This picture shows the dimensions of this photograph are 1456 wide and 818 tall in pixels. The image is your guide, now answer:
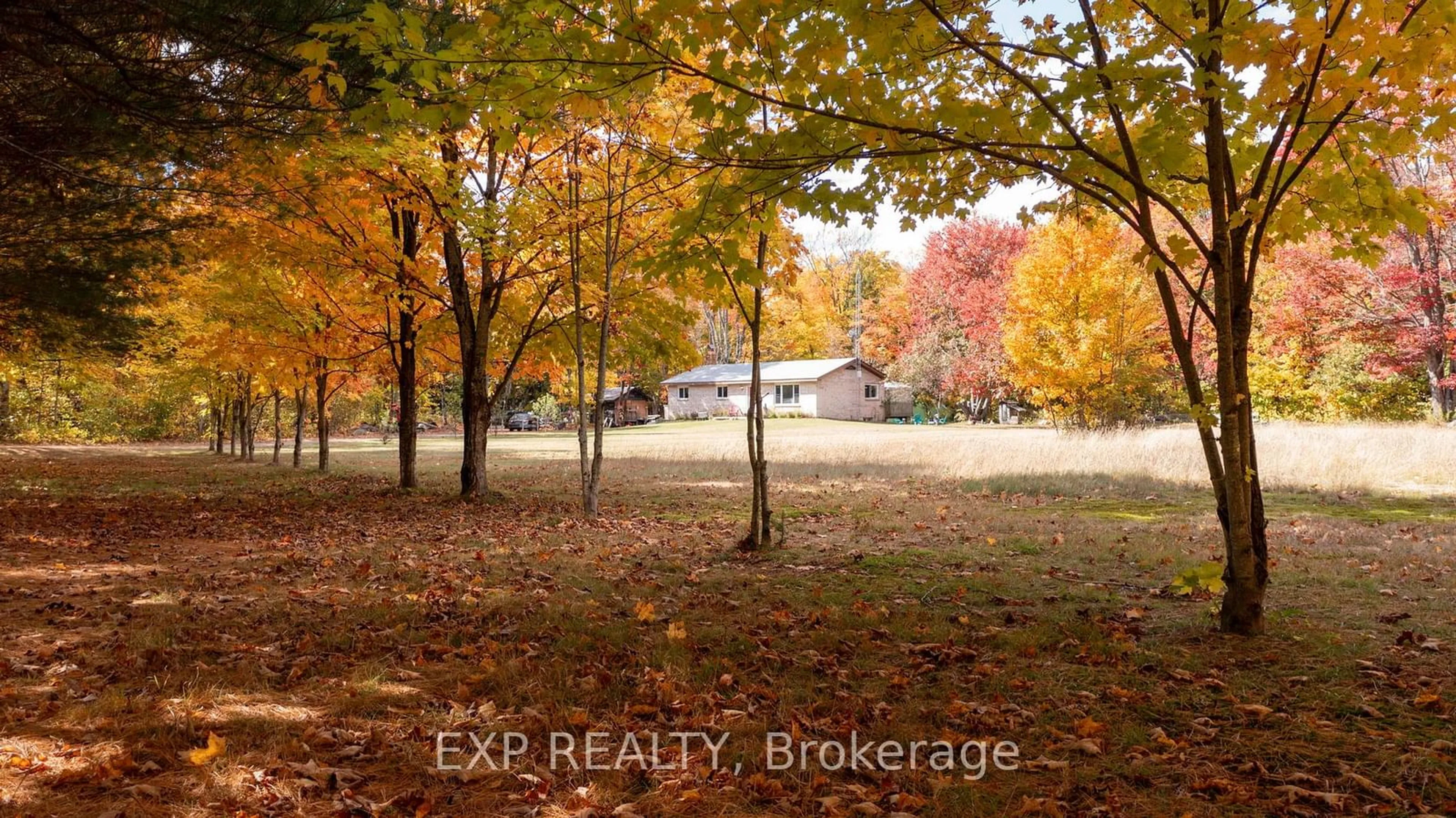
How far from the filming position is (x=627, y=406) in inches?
2377

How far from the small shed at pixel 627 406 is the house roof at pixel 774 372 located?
4131 millimetres

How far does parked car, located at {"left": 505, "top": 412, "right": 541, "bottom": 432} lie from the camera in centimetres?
5641

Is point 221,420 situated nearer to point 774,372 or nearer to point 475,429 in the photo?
point 475,429

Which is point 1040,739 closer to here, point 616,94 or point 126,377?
point 616,94

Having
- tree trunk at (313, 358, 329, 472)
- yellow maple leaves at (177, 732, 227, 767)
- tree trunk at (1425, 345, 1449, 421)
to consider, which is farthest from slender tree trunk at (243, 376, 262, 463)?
tree trunk at (1425, 345, 1449, 421)

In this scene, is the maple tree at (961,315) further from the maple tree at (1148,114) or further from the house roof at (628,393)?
the maple tree at (1148,114)

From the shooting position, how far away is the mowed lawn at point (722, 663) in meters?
2.81

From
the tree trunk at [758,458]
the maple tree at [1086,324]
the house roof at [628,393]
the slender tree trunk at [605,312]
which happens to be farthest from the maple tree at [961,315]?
the tree trunk at [758,458]

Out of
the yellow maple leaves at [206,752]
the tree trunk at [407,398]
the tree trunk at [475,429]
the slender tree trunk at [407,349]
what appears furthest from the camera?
the tree trunk at [407,398]

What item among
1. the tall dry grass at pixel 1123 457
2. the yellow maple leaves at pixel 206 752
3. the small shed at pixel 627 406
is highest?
the small shed at pixel 627 406

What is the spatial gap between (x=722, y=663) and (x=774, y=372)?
47.2m

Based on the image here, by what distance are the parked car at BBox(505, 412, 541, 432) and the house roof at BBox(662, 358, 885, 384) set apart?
10809 millimetres

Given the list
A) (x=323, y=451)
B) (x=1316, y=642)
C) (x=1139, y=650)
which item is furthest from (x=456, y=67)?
(x=323, y=451)

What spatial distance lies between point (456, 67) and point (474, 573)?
425 cm
